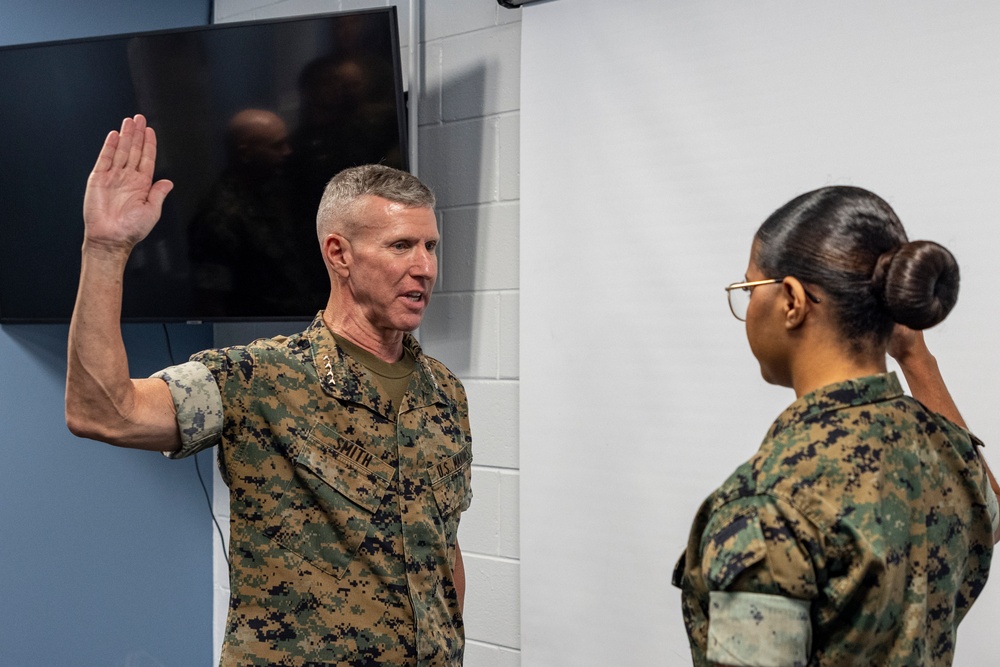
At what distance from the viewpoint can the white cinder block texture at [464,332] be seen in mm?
2385

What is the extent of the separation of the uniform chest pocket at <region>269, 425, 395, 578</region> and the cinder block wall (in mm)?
814

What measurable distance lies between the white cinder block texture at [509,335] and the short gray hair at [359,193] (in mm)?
625

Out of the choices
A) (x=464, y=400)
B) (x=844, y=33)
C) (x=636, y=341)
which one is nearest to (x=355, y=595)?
(x=464, y=400)

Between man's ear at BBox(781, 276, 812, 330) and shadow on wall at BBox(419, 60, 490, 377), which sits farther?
shadow on wall at BBox(419, 60, 490, 377)

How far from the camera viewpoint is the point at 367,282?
1.68 metres

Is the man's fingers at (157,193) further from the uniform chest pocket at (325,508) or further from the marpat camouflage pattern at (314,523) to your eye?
the uniform chest pocket at (325,508)

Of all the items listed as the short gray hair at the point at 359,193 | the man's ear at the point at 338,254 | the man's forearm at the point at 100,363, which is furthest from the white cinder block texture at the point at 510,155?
the man's forearm at the point at 100,363

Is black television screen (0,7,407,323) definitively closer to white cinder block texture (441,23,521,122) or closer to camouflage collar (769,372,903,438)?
white cinder block texture (441,23,521,122)

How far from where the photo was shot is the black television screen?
230 centimetres

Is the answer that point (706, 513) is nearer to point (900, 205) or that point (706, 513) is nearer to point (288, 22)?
point (900, 205)

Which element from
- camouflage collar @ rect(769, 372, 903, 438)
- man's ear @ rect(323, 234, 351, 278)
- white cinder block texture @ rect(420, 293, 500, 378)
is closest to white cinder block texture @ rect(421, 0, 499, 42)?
white cinder block texture @ rect(420, 293, 500, 378)

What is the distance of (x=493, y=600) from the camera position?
238 cm

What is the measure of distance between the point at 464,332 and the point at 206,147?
808 mm

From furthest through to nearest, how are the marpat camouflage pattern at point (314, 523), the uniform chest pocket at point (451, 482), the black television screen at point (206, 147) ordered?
the black television screen at point (206, 147) → the uniform chest pocket at point (451, 482) → the marpat camouflage pattern at point (314, 523)
